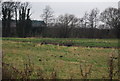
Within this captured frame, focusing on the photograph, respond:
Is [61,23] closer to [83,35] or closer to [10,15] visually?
[83,35]

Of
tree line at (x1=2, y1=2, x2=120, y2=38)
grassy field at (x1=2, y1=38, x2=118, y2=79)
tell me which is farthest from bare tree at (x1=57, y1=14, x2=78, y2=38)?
grassy field at (x1=2, y1=38, x2=118, y2=79)

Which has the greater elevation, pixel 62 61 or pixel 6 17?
pixel 6 17

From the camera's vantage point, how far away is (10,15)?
5900cm

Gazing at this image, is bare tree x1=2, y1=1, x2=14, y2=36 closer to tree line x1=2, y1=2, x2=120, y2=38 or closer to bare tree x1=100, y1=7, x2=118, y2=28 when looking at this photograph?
tree line x1=2, y1=2, x2=120, y2=38

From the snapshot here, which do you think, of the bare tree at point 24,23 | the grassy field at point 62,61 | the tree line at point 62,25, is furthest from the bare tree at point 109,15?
the grassy field at point 62,61

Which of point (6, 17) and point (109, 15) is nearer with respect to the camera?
point (6, 17)

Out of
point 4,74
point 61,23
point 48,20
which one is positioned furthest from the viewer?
point 48,20

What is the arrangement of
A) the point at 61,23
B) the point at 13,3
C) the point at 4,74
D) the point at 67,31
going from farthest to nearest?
the point at 13,3, the point at 61,23, the point at 67,31, the point at 4,74

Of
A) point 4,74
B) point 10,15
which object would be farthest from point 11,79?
point 10,15

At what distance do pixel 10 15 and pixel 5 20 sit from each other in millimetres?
3197

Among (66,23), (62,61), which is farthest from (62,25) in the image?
(62,61)

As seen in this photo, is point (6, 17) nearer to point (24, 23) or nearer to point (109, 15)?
point (24, 23)

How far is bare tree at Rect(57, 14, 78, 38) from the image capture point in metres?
49.3

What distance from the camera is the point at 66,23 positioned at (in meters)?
55.3
